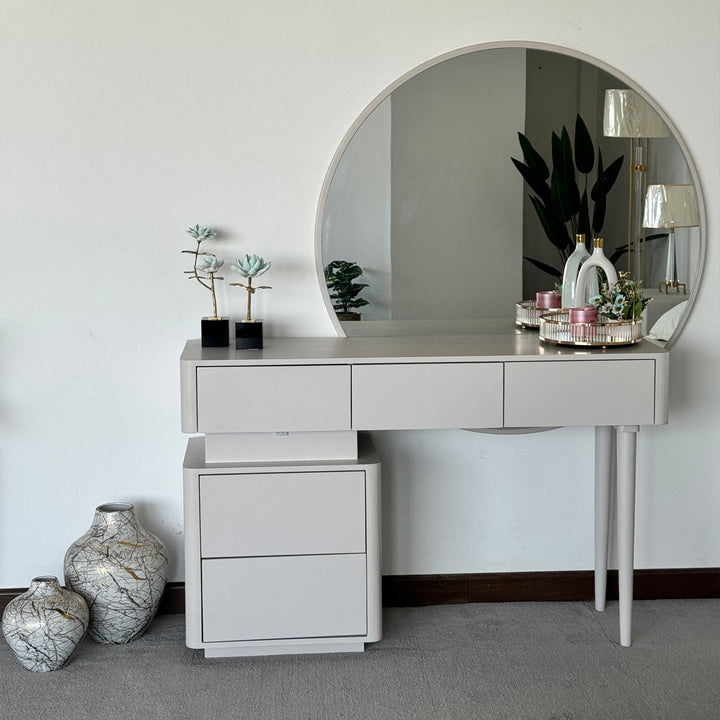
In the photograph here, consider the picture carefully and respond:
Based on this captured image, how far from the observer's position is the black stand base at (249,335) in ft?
8.33

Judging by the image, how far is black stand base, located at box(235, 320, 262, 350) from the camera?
254 cm

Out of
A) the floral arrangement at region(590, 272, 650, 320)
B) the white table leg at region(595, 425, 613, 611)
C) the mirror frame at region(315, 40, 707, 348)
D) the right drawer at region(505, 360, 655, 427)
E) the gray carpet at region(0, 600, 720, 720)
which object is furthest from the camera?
the white table leg at region(595, 425, 613, 611)

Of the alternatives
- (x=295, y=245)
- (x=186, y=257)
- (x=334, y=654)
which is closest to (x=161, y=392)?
(x=186, y=257)

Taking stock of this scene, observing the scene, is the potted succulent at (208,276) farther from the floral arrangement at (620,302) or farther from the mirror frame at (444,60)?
the floral arrangement at (620,302)

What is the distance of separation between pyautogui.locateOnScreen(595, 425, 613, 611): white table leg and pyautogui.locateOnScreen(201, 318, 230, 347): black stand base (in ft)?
3.56

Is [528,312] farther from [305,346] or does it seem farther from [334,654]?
[334,654]

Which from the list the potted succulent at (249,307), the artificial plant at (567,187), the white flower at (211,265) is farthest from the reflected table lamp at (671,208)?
the white flower at (211,265)

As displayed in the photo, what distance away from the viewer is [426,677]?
2455mm

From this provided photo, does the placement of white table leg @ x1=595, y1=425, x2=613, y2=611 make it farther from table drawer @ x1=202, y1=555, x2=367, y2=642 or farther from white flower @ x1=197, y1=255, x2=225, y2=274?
white flower @ x1=197, y1=255, x2=225, y2=274

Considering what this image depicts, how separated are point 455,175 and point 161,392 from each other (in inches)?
40.2

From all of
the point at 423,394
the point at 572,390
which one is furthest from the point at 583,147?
the point at 423,394

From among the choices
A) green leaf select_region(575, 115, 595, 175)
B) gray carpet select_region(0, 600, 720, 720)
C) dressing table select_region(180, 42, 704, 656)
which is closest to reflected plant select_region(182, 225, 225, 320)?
dressing table select_region(180, 42, 704, 656)

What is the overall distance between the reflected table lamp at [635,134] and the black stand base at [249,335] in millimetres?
1063

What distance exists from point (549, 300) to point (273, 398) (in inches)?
33.7
